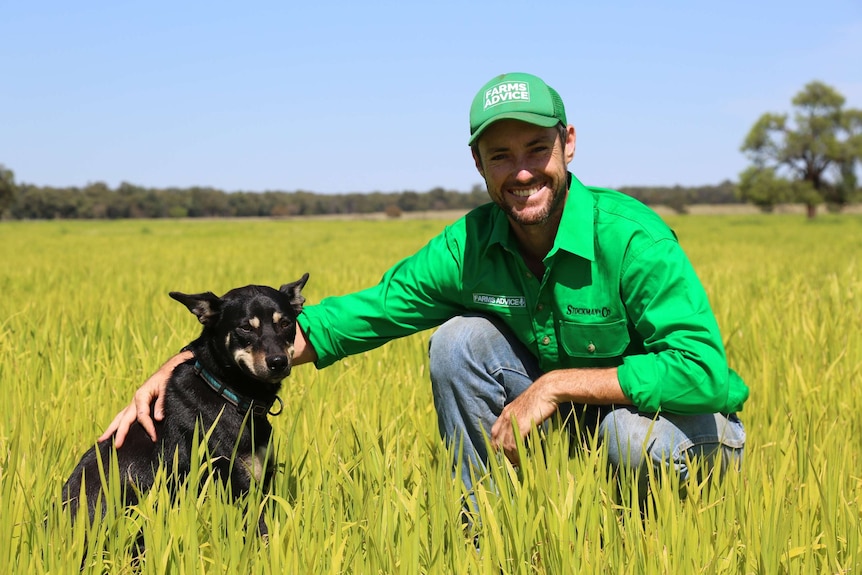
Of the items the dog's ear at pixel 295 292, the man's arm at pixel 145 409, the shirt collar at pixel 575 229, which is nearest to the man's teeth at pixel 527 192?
the shirt collar at pixel 575 229

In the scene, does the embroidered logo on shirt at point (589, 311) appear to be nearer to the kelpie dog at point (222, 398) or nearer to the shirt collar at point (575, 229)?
the shirt collar at point (575, 229)

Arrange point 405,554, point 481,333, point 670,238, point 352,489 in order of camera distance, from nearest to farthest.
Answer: point 405,554
point 352,489
point 670,238
point 481,333

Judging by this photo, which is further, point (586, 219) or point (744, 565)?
point (586, 219)

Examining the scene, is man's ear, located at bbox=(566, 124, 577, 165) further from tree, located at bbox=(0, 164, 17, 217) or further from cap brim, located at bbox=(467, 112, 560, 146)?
tree, located at bbox=(0, 164, 17, 217)

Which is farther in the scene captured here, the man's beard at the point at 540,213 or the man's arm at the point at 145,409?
the man's beard at the point at 540,213

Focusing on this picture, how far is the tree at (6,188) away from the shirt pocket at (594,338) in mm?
78032

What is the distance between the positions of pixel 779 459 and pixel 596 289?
0.88 m

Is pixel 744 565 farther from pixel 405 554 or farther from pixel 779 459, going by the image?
pixel 405 554

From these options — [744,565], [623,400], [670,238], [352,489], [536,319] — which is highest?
[670,238]

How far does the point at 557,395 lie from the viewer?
2.65 m

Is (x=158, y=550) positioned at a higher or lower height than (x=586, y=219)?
lower

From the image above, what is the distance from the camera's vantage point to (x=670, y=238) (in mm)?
2799

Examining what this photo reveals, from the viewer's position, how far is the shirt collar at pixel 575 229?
2859 millimetres

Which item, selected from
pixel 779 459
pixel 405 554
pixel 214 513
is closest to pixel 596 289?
pixel 779 459
